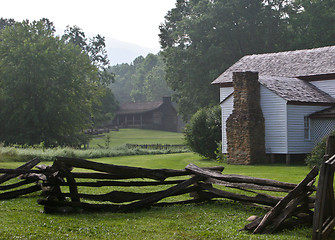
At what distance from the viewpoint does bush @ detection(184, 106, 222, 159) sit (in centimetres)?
3462

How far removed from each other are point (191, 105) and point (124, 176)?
140 ft

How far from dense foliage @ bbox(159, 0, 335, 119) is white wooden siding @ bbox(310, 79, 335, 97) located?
18.8m

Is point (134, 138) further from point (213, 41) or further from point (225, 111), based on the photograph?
point (225, 111)

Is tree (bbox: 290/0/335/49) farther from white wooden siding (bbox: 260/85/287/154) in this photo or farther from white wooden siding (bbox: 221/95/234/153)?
white wooden siding (bbox: 260/85/287/154)

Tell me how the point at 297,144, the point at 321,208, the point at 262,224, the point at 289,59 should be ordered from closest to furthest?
1. the point at 321,208
2. the point at 262,224
3. the point at 297,144
4. the point at 289,59

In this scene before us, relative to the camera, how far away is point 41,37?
46.8 m

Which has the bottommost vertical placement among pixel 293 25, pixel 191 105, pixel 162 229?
pixel 162 229

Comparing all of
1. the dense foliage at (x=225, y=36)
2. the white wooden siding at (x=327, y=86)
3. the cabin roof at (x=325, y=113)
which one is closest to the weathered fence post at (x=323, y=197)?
the cabin roof at (x=325, y=113)

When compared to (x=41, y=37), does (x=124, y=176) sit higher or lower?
lower

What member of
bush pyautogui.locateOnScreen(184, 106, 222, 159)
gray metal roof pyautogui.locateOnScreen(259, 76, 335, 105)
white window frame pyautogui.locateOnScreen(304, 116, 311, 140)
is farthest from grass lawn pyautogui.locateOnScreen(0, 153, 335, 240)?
bush pyautogui.locateOnScreen(184, 106, 222, 159)

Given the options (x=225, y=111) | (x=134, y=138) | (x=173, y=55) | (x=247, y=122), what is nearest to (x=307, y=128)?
(x=247, y=122)

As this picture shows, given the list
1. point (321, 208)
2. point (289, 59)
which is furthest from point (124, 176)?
point (289, 59)

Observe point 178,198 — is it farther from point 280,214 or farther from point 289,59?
point 289,59

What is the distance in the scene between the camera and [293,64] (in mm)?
33688
